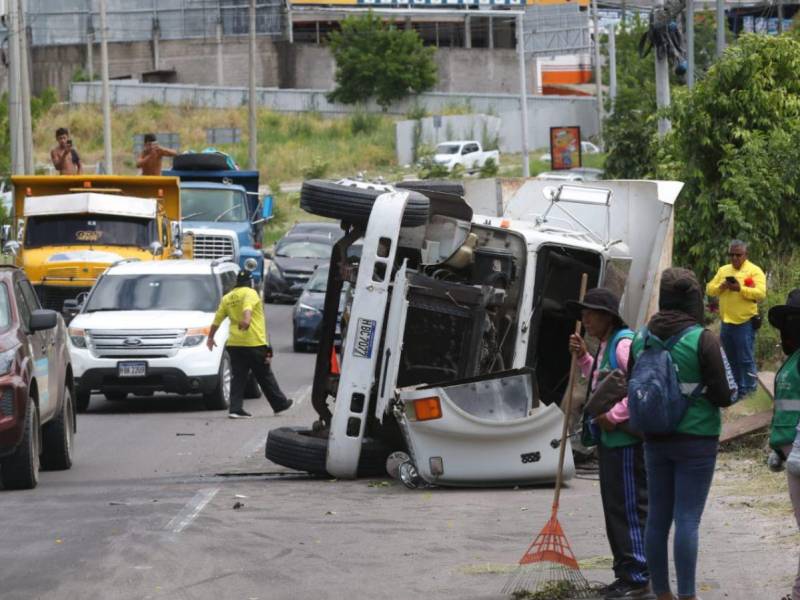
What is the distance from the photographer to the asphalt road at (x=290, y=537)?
841 centimetres

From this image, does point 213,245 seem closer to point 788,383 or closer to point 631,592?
point 631,592

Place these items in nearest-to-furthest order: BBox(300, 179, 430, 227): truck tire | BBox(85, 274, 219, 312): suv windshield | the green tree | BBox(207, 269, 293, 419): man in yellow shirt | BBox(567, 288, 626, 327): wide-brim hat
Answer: BBox(567, 288, 626, 327): wide-brim hat, BBox(300, 179, 430, 227): truck tire, BBox(207, 269, 293, 419): man in yellow shirt, BBox(85, 274, 219, 312): suv windshield, the green tree

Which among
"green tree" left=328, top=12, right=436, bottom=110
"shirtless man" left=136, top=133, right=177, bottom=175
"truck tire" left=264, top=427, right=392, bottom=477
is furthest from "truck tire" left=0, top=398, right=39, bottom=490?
"green tree" left=328, top=12, right=436, bottom=110

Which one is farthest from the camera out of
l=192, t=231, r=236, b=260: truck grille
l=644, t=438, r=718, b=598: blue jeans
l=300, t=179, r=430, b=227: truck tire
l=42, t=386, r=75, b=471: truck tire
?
l=192, t=231, r=236, b=260: truck grille

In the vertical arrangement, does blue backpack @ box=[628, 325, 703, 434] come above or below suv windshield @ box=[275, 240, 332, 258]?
above

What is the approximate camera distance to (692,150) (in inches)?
914

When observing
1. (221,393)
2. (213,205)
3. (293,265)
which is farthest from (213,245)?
(221,393)

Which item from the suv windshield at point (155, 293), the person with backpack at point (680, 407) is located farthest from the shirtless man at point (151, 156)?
the person with backpack at point (680, 407)

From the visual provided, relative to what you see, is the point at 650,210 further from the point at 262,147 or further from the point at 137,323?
the point at 262,147

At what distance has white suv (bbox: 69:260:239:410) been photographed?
18.8 meters

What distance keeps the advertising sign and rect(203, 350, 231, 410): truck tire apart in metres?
34.4

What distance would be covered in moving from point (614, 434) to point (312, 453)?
Answer: 205 inches

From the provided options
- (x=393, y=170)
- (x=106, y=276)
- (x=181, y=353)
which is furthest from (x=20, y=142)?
(x=393, y=170)

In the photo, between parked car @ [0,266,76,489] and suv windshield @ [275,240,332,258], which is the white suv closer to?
parked car @ [0,266,76,489]
